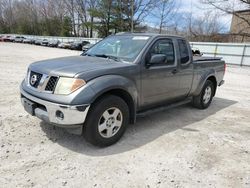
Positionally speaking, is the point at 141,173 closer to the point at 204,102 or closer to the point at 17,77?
the point at 204,102

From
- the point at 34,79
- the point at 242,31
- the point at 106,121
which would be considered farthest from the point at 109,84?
the point at 242,31

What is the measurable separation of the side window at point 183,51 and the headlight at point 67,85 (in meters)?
2.57

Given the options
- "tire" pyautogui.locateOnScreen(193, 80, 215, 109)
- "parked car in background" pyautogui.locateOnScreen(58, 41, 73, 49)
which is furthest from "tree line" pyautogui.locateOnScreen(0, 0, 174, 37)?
"tire" pyautogui.locateOnScreen(193, 80, 215, 109)

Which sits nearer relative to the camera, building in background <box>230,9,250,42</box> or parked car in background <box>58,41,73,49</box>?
building in background <box>230,9,250,42</box>

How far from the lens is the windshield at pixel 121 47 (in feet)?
13.6

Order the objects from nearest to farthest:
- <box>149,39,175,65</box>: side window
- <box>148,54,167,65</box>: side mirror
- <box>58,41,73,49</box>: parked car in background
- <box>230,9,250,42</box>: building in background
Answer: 1. <box>148,54,167,65</box>: side mirror
2. <box>149,39,175,65</box>: side window
3. <box>230,9,250,42</box>: building in background
4. <box>58,41,73,49</box>: parked car in background

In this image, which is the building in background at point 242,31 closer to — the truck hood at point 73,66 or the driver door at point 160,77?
the driver door at point 160,77

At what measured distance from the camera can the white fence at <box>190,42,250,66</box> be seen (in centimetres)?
1920

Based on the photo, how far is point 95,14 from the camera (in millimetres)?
44969

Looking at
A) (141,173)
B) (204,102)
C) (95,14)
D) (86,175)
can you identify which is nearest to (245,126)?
(204,102)

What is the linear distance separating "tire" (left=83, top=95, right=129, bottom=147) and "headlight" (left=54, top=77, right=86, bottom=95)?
38 centimetres

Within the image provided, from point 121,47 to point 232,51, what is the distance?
60.2 ft

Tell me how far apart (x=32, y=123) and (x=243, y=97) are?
650 cm

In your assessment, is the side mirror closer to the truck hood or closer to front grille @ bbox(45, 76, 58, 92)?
the truck hood
